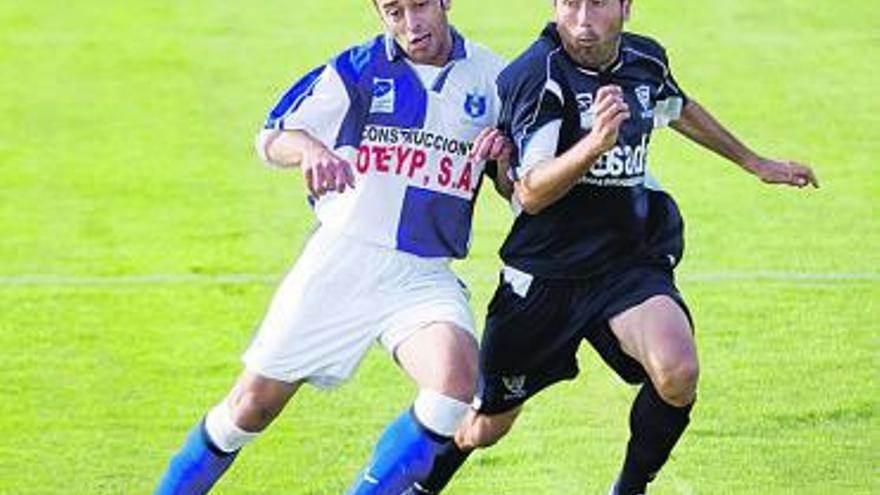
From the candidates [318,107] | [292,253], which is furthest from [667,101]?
[292,253]

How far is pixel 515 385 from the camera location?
9672mm

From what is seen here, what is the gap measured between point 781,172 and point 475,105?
1118 millimetres

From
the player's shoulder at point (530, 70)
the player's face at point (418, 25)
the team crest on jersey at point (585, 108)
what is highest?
the player's face at point (418, 25)

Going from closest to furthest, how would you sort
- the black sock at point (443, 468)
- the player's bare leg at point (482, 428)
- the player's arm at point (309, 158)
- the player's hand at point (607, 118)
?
the player's hand at point (607, 118)
the player's arm at point (309, 158)
the player's bare leg at point (482, 428)
the black sock at point (443, 468)

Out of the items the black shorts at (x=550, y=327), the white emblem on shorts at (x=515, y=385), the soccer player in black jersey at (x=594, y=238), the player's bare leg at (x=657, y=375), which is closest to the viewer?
the soccer player in black jersey at (x=594, y=238)

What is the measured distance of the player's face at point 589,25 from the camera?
908 cm

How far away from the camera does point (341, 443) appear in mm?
10984

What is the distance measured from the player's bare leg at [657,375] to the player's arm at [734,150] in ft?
2.10

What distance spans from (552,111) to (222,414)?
1.44 metres

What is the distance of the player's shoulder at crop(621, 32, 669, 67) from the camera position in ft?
30.8

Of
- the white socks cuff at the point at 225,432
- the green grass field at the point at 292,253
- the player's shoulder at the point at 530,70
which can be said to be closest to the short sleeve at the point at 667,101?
the player's shoulder at the point at 530,70

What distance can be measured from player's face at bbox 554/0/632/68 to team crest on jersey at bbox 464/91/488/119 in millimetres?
329

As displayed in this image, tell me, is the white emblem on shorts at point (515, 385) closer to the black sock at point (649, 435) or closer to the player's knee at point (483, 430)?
the player's knee at point (483, 430)

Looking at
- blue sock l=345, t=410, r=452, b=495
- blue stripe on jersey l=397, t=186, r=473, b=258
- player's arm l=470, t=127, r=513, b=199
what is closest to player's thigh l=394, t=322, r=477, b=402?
blue sock l=345, t=410, r=452, b=495
